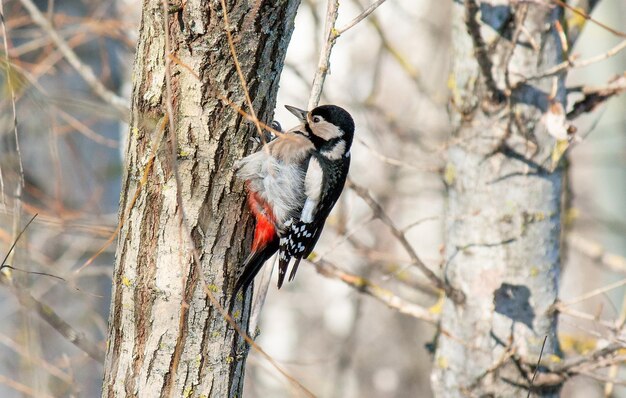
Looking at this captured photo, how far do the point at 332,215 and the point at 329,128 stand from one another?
217cm

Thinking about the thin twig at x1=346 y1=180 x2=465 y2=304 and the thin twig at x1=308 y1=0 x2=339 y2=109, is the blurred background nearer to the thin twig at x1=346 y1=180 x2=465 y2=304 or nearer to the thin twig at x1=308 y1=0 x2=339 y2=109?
the thin twig at x1=346 y1=180 x2=465 y2=304

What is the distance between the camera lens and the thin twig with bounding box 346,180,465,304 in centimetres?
292

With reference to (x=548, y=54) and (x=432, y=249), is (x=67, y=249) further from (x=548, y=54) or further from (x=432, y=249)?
(x=432, y=249)

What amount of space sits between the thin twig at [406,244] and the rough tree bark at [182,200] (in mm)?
857

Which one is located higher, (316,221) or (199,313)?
(316,221)

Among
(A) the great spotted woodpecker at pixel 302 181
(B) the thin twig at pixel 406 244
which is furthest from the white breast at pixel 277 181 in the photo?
(B) the thin twig at pixel 406 244

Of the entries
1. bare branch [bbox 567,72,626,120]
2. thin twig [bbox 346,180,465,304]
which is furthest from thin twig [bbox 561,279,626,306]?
bare branch [bbox 567,72,626,120]

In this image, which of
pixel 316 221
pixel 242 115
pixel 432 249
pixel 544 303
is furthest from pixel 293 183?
pixel 432 249

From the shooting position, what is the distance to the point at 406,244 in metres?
2.96

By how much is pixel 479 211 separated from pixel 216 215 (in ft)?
4.76

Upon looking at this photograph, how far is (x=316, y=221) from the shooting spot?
3.11 m

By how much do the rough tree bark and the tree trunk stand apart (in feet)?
4.16

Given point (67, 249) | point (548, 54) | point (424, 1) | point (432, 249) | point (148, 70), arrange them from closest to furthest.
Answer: point (148, 70)
point (548, 54)
point (67, 249)
point (432, 249)
point (424, 1)

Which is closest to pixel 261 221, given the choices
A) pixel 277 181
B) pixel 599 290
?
pixel 277 181
